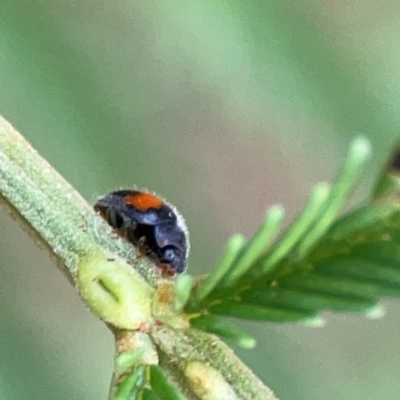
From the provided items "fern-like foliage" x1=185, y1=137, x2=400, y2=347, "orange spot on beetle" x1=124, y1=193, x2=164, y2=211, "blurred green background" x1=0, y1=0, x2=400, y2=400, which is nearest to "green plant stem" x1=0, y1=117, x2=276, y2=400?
"fern-like foliage" x1=185, y1=137, x2=400, y2=347

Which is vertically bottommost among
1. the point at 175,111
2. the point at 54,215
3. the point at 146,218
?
the point at 175,111

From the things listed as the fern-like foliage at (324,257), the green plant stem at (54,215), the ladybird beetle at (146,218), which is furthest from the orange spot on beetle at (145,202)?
the fern-like foliage at (324,257)

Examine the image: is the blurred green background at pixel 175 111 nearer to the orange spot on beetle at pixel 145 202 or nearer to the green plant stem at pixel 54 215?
the orange spot on beetle at pixel 145 202

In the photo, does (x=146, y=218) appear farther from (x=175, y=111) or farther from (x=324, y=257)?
(x=175, y=111)

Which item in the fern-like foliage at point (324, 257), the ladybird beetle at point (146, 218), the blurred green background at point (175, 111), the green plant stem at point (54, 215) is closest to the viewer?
the fern-like foliage at point (324, 257)

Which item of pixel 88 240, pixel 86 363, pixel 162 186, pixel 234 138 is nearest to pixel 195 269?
pixel 162 186

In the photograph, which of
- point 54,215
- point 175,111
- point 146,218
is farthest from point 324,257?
point 175,111

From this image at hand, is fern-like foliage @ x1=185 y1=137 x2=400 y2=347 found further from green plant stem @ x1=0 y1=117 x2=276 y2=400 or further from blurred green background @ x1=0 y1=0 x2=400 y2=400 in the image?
blurred green background @ x1=0 y1=0 x2=400 y2=400
